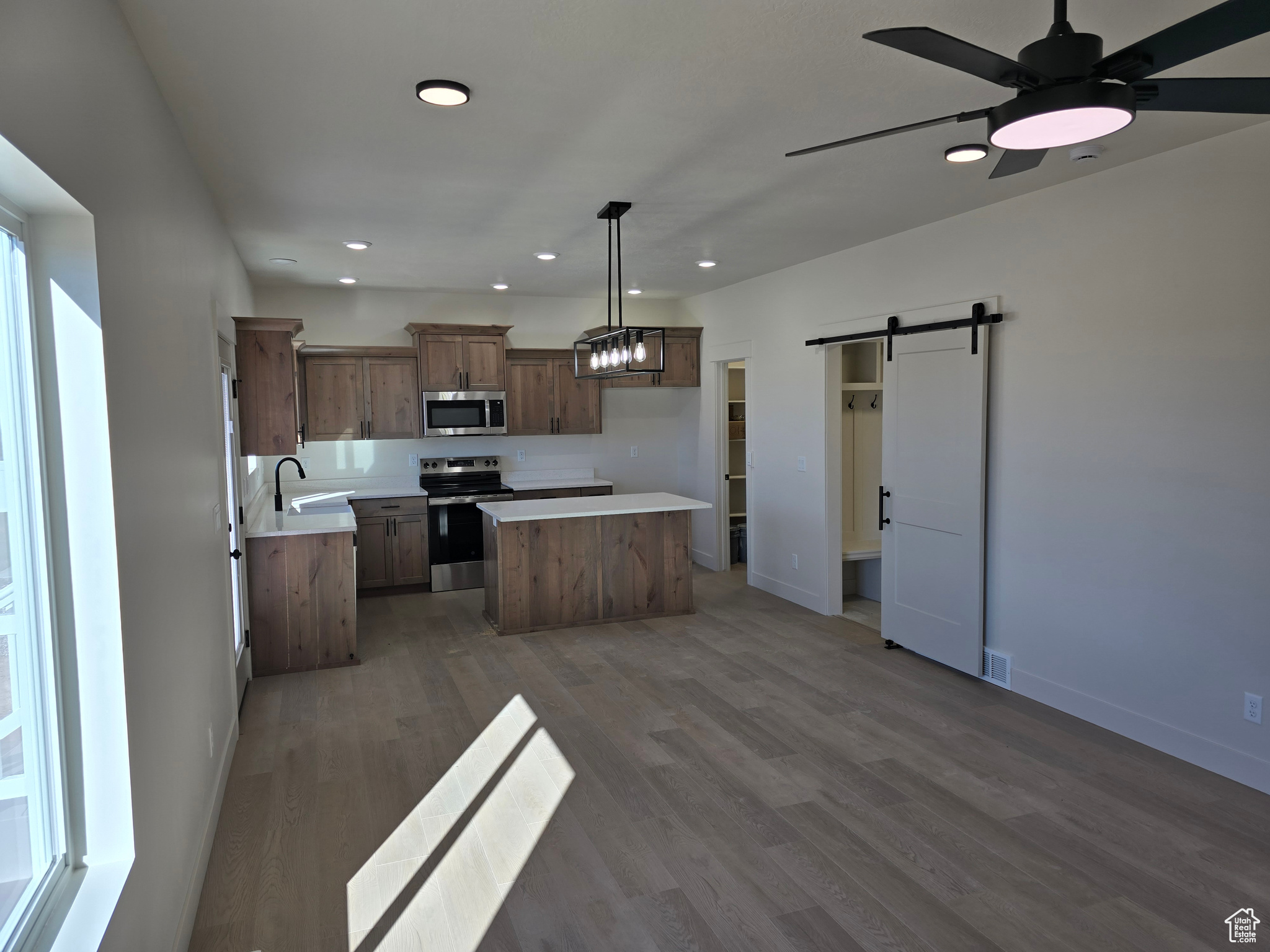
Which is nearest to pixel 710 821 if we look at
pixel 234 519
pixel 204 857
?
pixel 204 857

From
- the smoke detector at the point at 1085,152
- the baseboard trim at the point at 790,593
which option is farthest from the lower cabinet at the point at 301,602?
the smoke detector at the point at 1085,152

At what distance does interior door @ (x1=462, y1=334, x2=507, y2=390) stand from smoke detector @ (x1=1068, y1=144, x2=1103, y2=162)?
16.2ft

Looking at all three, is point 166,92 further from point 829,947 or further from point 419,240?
point 829,947

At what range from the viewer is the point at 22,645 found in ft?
4.91

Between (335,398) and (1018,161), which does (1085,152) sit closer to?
(1018,161)

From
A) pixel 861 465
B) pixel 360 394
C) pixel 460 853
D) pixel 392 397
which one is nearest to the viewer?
pixel 460 853

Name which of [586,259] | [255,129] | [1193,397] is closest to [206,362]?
[255,129]

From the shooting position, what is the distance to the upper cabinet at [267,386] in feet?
14.9

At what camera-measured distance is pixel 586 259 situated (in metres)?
5.64

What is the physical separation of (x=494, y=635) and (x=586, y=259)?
2777mm

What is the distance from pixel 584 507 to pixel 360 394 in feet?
8.17

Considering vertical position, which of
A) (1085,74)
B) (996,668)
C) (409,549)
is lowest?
(996,668)

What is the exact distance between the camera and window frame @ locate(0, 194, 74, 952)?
5.01 feet
